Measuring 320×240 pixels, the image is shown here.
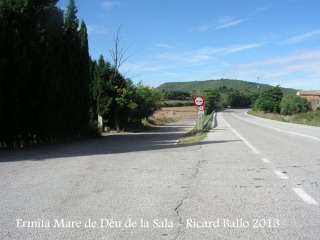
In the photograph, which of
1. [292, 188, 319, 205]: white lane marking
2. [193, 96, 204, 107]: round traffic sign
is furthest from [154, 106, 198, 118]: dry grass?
[292, 188, 319, 205]: white lane marking

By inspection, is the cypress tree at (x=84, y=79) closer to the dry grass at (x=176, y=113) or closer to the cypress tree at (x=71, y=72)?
the cypress tree at (x=71, y=72)

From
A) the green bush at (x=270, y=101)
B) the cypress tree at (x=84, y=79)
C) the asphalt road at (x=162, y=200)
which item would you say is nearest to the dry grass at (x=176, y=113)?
the green bush at (x=270, y=101)

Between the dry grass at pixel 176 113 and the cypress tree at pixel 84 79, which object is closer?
the cypress tree at pixel 84 79

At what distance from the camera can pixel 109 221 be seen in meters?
5.44

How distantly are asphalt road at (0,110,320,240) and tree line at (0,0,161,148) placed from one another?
20.9 ft

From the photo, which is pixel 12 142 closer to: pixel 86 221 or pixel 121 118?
pixel 86 221

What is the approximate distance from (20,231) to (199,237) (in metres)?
2.37

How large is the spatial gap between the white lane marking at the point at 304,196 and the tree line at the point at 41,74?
41.4 ft

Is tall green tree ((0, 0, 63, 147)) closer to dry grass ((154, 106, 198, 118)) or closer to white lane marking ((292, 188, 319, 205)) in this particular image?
white lane marking ((292, 188, 319, 205))

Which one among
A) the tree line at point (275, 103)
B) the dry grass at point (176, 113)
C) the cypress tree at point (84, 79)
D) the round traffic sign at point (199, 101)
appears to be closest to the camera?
the cypress tree at point (84, 79)

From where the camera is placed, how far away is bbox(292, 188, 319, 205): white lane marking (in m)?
6.36

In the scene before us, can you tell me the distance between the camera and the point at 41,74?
18328 mm

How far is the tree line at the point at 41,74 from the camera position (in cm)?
1672

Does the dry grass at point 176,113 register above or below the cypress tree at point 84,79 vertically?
below
